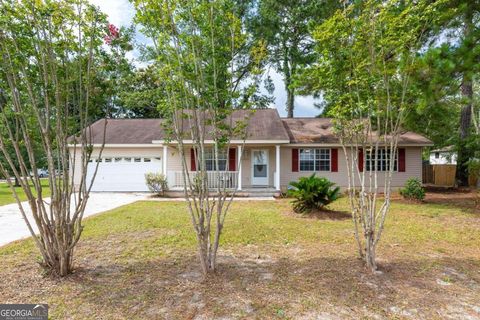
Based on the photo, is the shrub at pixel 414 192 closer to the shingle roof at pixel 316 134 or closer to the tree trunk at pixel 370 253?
the shingle roof at pixel 316 134

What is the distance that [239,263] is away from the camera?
4.09 metres

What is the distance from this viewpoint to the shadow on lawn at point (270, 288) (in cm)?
282

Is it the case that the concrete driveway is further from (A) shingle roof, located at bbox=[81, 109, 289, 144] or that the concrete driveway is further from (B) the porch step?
(B) the porch step

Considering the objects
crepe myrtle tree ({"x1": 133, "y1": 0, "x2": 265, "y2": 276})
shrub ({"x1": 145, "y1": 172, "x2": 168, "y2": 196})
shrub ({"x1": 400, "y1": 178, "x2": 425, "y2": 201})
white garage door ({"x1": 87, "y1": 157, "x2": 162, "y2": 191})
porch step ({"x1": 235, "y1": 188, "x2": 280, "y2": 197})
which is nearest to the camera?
crepe myrtle tree ({"x1": 133, "y1": 0, "x2": 265, "y2": 276})

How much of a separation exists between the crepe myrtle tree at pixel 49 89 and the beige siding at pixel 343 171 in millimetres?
10736

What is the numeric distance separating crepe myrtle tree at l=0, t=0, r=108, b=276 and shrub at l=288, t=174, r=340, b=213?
5.76 metres

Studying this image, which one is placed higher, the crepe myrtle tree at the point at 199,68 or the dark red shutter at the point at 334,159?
the crepe myrtle tree at the point at 199,68

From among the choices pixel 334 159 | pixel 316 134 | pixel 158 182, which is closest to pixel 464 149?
pixel 334 159

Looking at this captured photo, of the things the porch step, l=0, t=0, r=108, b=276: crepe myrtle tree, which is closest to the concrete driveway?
l=0, t=0, r=108, b=276: crepe myrtle tree

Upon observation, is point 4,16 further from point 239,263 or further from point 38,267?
point 239,263

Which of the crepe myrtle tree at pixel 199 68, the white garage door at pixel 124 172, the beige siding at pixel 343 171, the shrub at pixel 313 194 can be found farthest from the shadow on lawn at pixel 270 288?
the white garage door at pixel 124 172

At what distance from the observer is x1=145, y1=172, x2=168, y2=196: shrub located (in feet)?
41.4

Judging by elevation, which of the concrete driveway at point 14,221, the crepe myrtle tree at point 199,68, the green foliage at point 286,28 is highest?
the green foliage at point 286,28

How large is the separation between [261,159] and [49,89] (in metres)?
11.0
